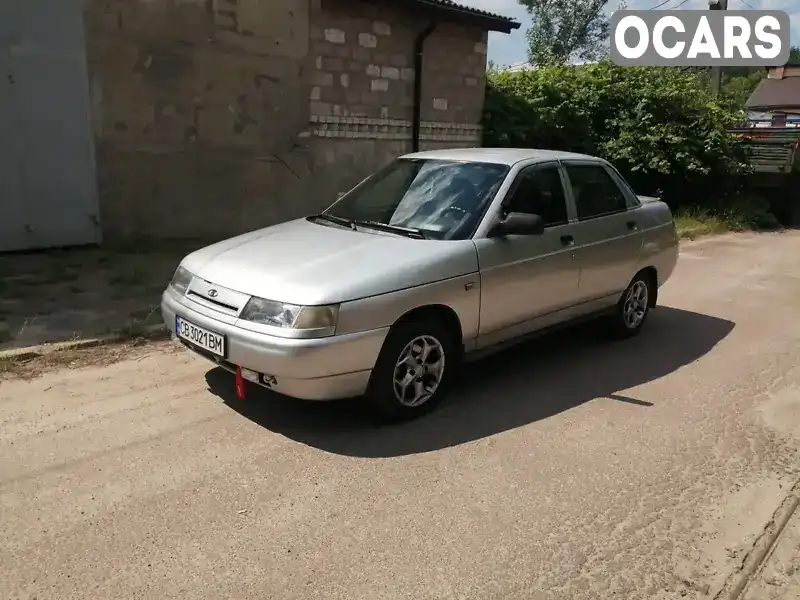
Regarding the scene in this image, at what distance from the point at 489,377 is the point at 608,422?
3.37ft

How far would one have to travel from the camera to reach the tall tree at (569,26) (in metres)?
49.0

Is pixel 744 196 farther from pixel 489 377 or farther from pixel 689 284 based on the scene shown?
pixel 489 377

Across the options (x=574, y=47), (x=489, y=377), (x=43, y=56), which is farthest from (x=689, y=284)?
(x=574, y=47)

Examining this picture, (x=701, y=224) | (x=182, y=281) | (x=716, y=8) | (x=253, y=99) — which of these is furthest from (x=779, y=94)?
(x=182, y=281)

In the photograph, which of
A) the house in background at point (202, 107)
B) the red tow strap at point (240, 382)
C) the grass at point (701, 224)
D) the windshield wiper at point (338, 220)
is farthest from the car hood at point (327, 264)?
the grass at point (701, 224)

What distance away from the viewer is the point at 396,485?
12.0 ft

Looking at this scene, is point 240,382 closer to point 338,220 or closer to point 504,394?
point 338,220

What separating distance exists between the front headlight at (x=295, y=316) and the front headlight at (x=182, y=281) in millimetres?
792

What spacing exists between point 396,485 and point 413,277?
4.07 feet

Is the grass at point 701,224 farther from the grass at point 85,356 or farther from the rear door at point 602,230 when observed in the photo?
the grass at point 85,356

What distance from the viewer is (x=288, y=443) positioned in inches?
160

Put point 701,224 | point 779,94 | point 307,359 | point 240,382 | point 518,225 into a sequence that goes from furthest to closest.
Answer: point 779,94 < point 701,224 < point 518,225 < point 240,382 < point 307,359

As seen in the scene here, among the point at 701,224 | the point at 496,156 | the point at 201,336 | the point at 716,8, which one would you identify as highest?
the point at 716,8

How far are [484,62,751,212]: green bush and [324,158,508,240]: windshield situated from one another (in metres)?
9.35
